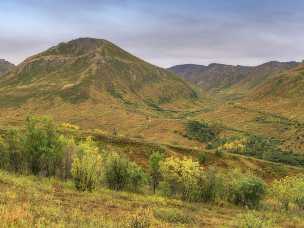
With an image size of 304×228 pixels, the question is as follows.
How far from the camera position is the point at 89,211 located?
31.0m

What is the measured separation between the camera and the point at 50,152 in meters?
58.8

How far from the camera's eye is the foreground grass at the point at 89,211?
20.8 meters

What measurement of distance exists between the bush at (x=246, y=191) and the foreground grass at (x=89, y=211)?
207cm

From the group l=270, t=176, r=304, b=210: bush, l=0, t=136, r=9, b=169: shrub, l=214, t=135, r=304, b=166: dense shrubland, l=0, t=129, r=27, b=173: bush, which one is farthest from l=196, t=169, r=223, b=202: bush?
l=214, t=135, r=304, b=166: dense shrubland

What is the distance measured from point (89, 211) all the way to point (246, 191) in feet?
110

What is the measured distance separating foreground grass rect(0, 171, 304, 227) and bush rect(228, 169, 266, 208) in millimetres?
2068

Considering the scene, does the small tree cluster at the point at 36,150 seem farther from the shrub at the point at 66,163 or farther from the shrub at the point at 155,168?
the shrub at the point at 155,168

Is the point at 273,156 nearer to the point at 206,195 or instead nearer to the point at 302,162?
the point at 302,162

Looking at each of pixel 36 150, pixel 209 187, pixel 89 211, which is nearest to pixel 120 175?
pixel 36 150

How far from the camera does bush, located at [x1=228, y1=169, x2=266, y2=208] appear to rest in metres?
59.3

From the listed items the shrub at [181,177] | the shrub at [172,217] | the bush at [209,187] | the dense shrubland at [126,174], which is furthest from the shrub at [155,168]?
the shrub at [172,217]

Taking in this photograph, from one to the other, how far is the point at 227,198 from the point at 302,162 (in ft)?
294

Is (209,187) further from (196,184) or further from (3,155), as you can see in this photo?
(3,155)

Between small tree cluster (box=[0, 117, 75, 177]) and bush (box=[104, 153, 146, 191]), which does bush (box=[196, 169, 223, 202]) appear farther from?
small tree cluster (box=[0, 117, 75, 177])
